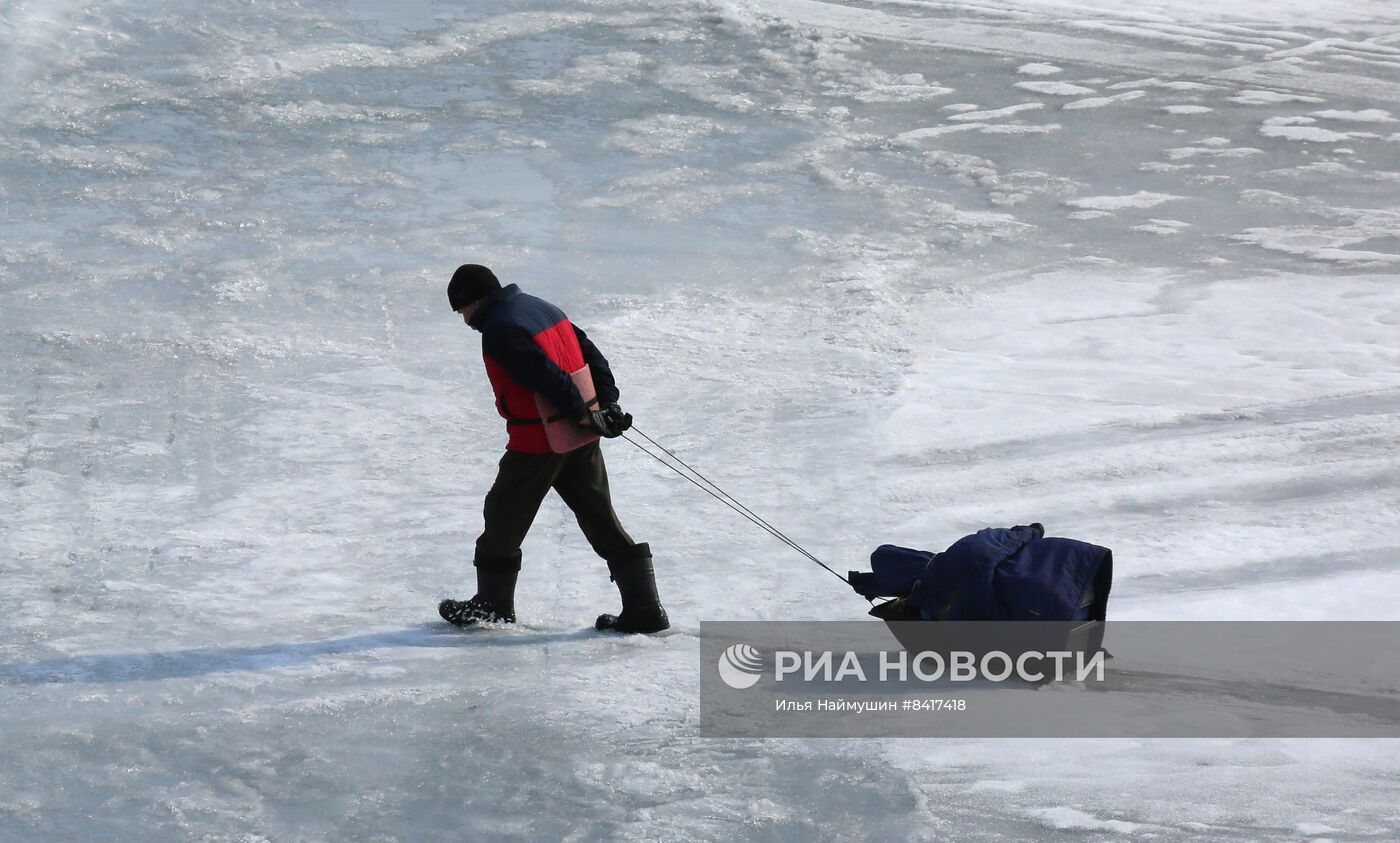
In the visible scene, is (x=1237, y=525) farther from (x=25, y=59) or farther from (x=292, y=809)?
(x=25, y=59)

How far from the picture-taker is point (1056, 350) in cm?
721

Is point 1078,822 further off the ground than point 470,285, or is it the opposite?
point 470,285

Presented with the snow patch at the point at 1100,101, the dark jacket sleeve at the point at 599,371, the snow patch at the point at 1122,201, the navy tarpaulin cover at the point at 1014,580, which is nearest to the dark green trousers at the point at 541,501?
the dark jacket sleeve at the point at 599,371

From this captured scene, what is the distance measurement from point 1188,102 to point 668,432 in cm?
678

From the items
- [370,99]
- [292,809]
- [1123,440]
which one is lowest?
[292,809]

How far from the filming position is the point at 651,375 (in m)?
6.84

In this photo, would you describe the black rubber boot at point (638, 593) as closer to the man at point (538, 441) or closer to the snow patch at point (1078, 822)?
the man at point (538, 441)

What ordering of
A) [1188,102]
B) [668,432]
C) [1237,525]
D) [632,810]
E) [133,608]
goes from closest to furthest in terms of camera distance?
1. [632,810]
2. [133,608]
3. [1237,525]
4. [668,432]
5. [1188,102]

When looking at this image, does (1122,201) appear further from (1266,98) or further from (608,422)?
(608,422)

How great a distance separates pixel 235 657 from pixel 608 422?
135 cm

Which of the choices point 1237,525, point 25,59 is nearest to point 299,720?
point 1237,525

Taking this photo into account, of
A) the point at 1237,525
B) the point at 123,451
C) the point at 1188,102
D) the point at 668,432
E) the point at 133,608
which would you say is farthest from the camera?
the point at 1188,102

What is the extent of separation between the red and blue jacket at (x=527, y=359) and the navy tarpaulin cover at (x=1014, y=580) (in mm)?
1190

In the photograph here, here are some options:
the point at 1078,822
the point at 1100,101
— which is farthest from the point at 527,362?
the point at 1100,101
